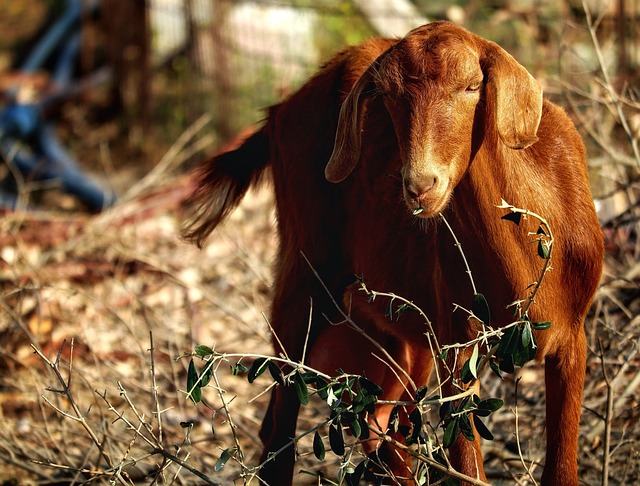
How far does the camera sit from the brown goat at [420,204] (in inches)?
118

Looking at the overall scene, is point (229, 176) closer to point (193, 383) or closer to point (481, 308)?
point (193, 383)

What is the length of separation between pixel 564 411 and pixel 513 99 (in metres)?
1.13

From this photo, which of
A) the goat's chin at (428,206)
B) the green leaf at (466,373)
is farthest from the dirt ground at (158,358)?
the goat's chin at (428,206)

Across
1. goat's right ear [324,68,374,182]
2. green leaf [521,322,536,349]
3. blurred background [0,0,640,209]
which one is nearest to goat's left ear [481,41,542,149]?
goat's right ear [324,68,374,182]

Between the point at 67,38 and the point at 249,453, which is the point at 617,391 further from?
the point at 67,38

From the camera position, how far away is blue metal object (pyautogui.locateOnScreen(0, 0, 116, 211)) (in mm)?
9594

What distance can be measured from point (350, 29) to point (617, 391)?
694 cm

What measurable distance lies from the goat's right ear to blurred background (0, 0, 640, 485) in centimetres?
86

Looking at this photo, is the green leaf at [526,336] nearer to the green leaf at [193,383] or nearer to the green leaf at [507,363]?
the green leaf at [507,363]

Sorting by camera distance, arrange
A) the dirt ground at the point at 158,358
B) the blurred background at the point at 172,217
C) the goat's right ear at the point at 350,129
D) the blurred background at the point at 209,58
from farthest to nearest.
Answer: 1. the blurred background at the point at 209,58
2. the blurred background at the point at 172,217
3. the dirt ground at the point at 158,358
4. the goat's right ear at the point at 350,129

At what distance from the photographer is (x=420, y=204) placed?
2.93m

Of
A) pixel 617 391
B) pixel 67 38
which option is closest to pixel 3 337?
pixel 617 391

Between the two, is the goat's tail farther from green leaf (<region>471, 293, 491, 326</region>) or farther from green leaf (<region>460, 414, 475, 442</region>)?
green leaf (<region>460, 414, 475, 442</region>)

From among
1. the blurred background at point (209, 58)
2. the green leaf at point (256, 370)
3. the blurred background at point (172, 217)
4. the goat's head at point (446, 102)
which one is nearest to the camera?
the goat's head at point (446, 102)
